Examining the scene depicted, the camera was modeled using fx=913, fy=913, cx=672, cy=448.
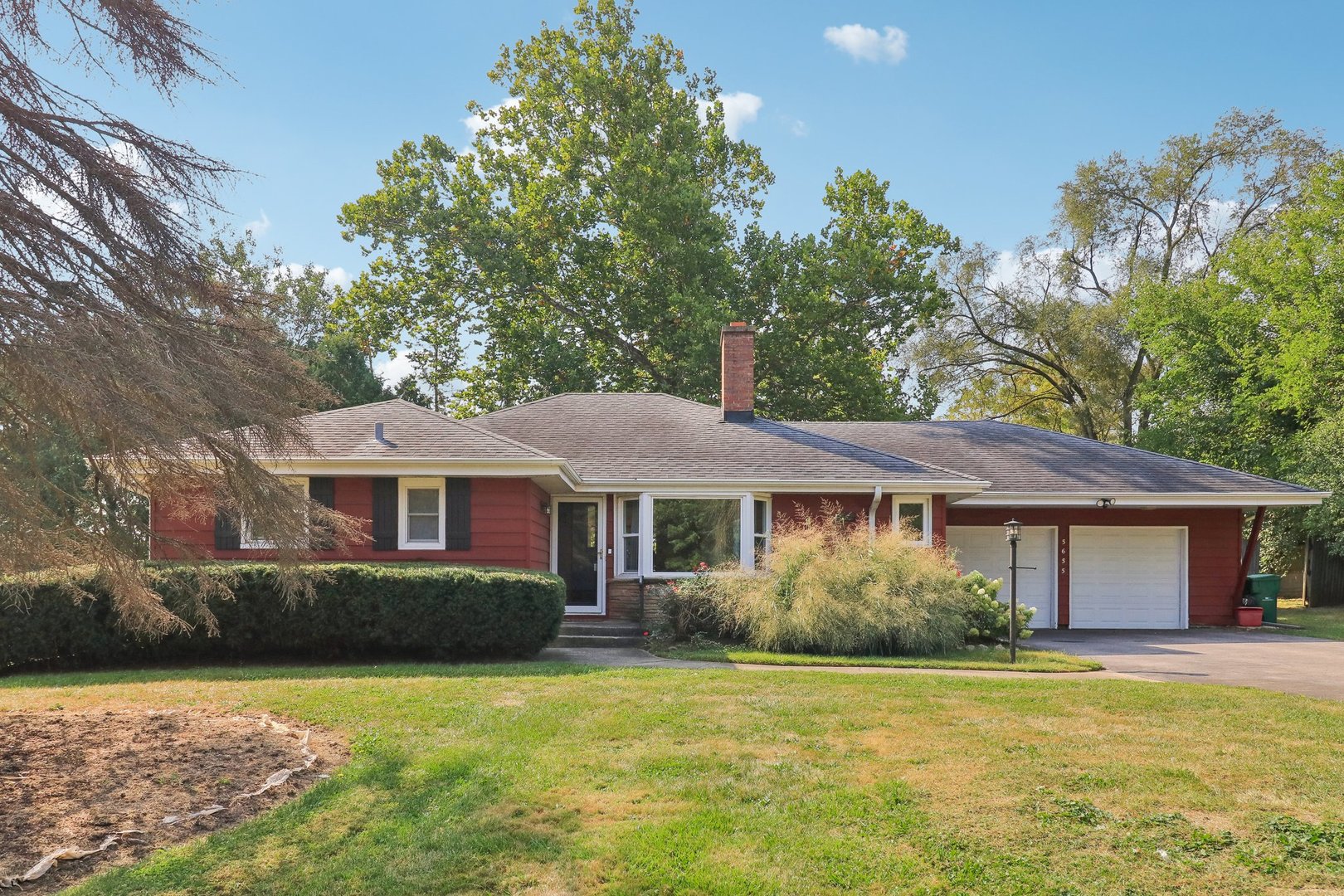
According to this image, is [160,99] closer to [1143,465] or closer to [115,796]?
[115,796]

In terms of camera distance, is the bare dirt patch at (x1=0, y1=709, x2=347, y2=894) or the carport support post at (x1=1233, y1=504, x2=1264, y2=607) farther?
the carport support post at (x1=1233, y1=504, x2=1264, y2=607)

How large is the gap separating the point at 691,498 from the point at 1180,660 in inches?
298

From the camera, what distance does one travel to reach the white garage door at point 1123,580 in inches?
707

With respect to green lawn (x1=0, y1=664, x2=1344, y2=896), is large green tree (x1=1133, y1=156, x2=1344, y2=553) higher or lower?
higher

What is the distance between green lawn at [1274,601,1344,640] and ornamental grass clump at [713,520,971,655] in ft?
27.1

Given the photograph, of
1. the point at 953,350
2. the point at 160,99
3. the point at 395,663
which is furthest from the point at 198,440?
the point at 953,350

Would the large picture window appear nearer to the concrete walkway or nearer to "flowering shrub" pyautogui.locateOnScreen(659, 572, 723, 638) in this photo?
"flowering shrub" pyautogui.locateOnScreen(659, 572, 723, 638)

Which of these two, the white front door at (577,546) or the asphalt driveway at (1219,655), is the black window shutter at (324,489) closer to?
the white front door at (577,546)

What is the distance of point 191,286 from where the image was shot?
215 inches

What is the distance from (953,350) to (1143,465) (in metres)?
14.5

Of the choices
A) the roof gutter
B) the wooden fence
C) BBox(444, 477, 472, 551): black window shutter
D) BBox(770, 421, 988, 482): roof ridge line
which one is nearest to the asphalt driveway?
the roof gutter

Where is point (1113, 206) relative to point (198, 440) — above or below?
above

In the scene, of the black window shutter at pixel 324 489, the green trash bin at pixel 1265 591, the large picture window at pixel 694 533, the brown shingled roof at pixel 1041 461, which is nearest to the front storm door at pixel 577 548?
the large picture window at pixel 694 533

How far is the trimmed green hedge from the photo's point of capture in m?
10.3
